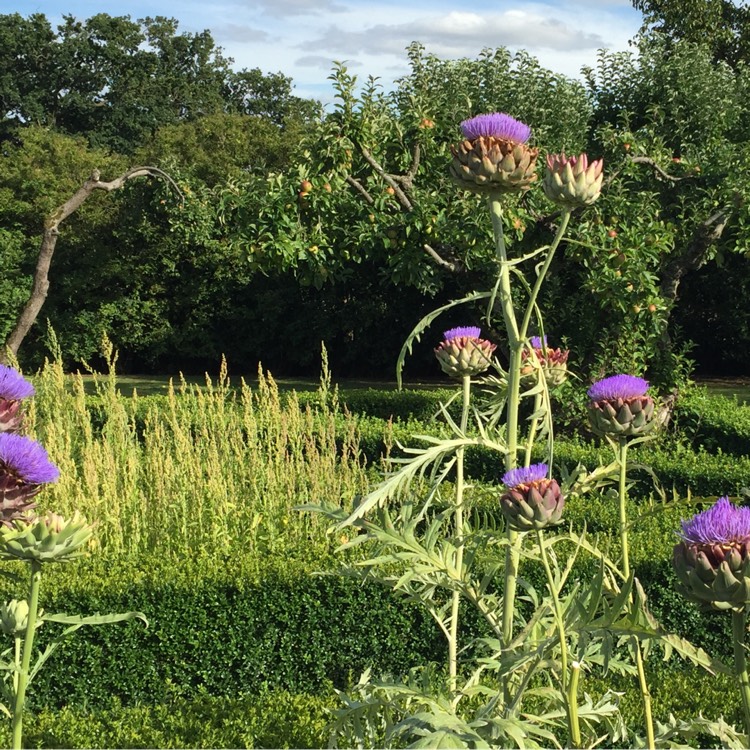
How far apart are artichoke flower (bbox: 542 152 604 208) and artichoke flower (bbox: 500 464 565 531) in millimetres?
580

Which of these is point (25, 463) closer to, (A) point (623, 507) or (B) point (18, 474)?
(B) point (18, 474)

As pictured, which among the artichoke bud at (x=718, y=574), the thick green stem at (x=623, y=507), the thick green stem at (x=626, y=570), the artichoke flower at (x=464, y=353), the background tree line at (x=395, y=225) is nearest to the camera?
the artichoke bud at (x=718, y=574)

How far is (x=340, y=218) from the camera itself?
805 centimetres

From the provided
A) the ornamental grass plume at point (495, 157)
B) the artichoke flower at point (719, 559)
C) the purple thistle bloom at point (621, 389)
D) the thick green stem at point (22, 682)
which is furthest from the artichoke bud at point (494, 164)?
the thick green stem at point (22, 682)

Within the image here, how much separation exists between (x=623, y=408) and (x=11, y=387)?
1.38m

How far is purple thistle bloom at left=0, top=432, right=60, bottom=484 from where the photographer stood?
5.93 feet

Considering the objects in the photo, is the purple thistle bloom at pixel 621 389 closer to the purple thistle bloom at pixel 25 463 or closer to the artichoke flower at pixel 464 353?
the artichoke flower at pixel 464 353

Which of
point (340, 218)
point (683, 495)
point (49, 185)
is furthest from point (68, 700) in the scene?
point (49, 185)

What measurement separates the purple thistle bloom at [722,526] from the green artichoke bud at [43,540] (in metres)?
1.12

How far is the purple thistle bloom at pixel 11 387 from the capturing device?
202 centimetres

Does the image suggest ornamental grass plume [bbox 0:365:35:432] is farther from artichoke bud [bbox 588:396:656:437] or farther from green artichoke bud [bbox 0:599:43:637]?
artichoke bud [bbox 588:396:656:437]

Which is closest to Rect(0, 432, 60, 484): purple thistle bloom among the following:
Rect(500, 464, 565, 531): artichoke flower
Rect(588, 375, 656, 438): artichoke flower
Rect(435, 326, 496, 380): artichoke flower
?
Rect(500, 464, 565, 531): artichoke flower

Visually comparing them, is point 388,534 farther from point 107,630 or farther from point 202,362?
point 202,362

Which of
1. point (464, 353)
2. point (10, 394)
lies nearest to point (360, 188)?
point (464, 353)
